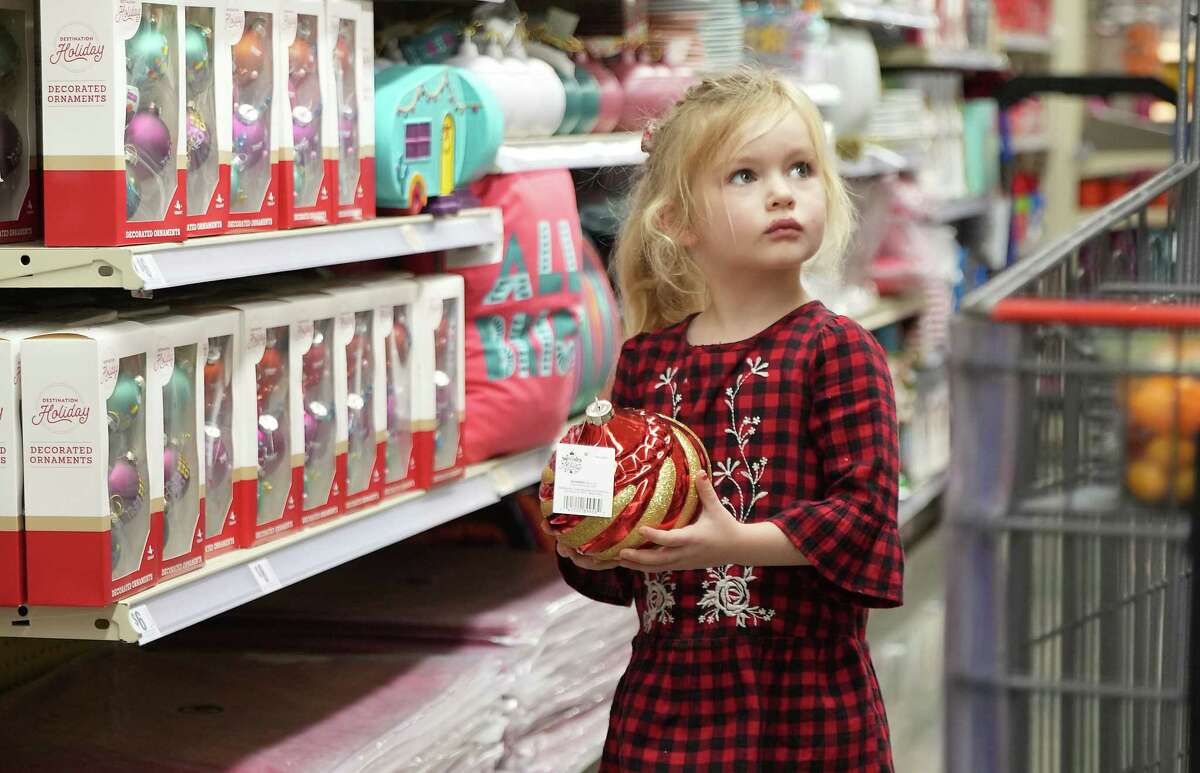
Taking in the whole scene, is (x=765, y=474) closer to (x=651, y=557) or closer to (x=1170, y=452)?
(x=651, y=557)

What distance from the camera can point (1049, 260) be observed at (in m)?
1.39

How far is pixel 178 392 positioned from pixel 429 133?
2.13 ft

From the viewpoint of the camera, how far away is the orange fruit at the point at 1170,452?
1.17m

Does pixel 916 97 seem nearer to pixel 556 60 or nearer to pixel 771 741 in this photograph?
pixel 556 60

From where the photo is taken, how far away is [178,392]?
1.88 meters

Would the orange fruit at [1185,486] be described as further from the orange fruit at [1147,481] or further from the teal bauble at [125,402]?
the teal bauble at [125,402]

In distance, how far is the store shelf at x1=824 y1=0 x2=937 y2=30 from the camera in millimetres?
4258

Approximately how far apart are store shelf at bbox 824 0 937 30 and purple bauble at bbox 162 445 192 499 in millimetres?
2759

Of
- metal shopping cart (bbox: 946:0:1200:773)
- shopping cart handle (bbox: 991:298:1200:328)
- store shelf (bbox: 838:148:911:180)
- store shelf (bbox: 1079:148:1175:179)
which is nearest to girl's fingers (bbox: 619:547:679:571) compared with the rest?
metal shopping cart (bbox: 946:0:1200:773)

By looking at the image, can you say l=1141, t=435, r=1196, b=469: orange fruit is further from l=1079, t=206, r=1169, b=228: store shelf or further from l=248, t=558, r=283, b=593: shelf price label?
l=248, t=558, r=283, b=593: shelf price label

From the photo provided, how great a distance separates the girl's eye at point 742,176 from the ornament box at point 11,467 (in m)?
0.69

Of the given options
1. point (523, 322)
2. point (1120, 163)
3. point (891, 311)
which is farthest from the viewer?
point (1120, 163)

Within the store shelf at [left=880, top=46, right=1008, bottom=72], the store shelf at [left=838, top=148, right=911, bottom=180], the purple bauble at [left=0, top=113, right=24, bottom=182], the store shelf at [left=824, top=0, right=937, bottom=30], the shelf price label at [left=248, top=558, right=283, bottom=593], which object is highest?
the store shelf at [left=824, top=0, right=937, bottom=30]

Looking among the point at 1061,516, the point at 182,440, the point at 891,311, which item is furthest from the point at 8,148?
the point at 891,311
